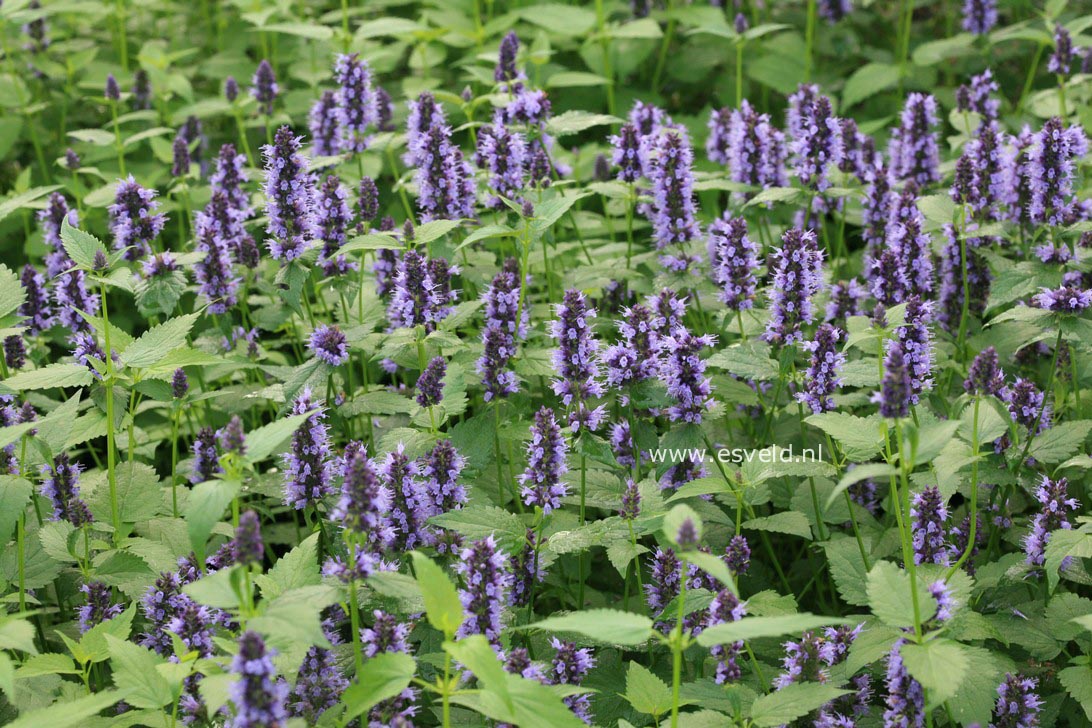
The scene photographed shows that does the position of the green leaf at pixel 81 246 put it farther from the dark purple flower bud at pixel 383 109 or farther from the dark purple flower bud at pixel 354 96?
the dark purple flower bud at pixel 383 109

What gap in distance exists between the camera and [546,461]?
3811 millimetres

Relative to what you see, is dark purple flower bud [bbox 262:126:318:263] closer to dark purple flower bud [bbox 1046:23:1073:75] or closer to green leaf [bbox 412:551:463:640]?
green leaf [bbox 412:551:463:640]

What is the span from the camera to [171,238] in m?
7.95

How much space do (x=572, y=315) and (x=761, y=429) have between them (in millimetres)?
1560

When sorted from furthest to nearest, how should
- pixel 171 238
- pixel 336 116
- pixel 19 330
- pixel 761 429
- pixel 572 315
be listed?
pixel 171 238, pixel 336 116, pixel 761 429, pixel 19 330, pixel 572 315

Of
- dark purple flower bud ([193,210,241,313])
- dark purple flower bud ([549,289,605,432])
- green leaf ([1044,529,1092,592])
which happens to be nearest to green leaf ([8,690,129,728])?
dark purple flower bud ([549,289,605,432])

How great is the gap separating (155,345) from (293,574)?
987 millimetres

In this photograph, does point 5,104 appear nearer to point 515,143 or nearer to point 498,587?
point 515,143

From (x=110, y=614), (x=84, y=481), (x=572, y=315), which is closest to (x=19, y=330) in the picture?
(x=84, y=481)

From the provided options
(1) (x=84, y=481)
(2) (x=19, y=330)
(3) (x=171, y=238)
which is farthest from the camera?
(3) (x=171, y=238)

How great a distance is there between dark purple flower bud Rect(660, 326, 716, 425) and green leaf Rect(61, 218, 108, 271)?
6.58 ft

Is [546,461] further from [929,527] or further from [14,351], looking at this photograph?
[14,351]

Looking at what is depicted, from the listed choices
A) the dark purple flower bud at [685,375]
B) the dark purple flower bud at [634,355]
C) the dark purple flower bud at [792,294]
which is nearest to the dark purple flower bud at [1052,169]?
the dark purple flower bud at [792,294]

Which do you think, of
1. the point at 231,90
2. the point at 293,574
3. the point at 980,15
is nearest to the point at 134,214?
the point at 231,90
